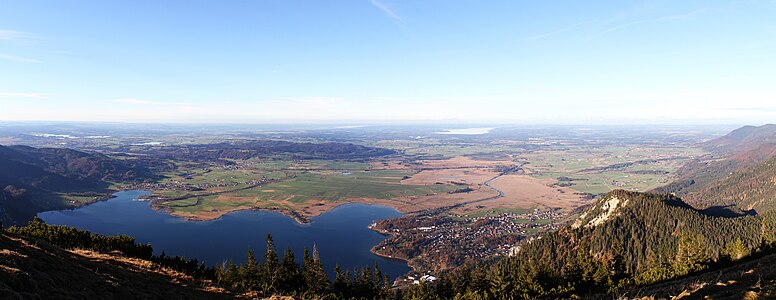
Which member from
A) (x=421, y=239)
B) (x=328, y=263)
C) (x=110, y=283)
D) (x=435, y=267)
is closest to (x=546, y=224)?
(x=421, y=239)

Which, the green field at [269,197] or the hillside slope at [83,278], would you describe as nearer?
the hillside slope at [83,278]

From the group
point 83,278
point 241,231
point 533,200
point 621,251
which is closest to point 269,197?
point 241,231

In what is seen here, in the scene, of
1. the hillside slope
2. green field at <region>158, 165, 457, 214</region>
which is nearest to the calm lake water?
green field at <region>158, 165, 457, 214</region>

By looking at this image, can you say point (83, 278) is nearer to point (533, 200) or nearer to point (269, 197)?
point (269, 197)

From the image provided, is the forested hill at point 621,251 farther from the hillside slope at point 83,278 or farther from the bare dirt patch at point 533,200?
the bare dirt patch at point 533,200

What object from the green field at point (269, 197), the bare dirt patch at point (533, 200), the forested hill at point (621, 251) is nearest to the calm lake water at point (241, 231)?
the green field at point (269, 197)
